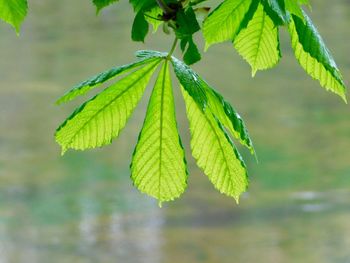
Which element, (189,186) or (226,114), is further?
(189,186)

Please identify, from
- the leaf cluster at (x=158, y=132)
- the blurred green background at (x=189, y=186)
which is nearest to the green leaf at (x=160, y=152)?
the leaf cluster at (x=158, y=132)

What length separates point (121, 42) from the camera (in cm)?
657

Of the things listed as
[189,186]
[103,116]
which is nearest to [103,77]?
[103,116]

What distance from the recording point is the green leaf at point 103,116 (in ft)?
1.61

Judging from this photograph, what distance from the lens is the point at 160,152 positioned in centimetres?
48

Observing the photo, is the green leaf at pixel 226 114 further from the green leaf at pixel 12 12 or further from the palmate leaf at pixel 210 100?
the green leaf at pixel 12 12

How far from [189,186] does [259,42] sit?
12.6ft

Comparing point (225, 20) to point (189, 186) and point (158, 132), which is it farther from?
point (189, 186)

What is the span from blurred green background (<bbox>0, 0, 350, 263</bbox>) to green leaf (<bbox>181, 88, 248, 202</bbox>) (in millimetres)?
3151

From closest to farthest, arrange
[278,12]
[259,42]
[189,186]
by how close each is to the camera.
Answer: [278,12], [259,42], [189,186]

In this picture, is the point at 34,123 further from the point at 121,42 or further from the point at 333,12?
the point at 333,12

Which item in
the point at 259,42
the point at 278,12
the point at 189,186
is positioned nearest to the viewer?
the point at 278,12

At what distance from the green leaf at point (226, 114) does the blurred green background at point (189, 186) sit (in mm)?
3177

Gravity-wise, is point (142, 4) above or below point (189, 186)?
above
